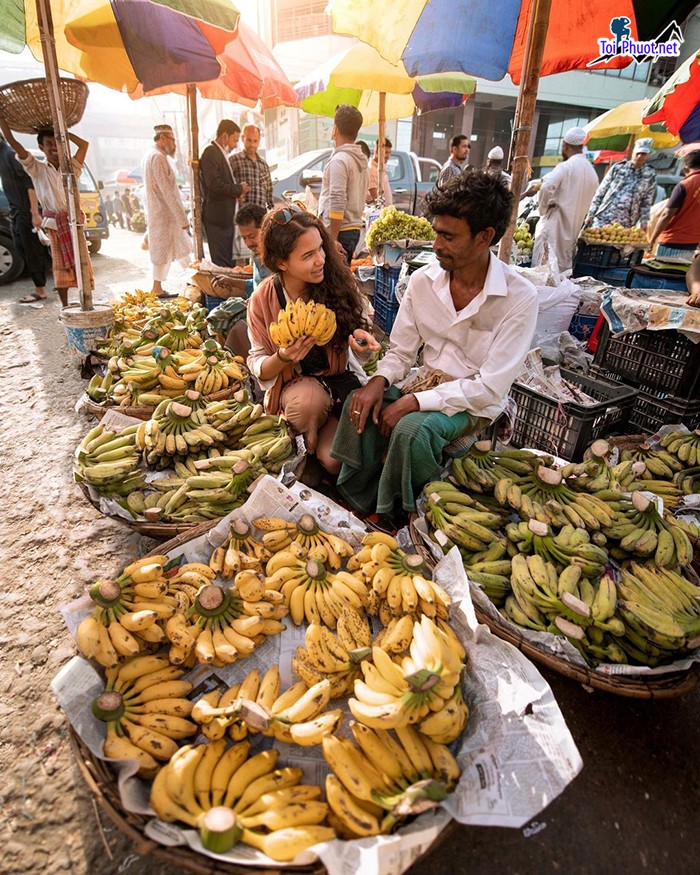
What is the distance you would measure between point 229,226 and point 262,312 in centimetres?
501

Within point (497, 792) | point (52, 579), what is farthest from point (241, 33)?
point (497, 792)

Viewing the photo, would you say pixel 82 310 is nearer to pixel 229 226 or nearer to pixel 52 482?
pixel 52 482

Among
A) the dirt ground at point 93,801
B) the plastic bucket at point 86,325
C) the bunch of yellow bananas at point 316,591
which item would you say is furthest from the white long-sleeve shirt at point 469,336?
the plastic bucket at point 86,325

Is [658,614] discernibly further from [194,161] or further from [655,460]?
[194,161]

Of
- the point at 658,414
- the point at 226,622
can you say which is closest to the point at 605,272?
the point at 658,414

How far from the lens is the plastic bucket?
501 cm

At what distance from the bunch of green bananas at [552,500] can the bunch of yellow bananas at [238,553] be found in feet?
3.92

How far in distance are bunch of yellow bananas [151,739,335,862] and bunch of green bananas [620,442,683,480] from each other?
2644mm

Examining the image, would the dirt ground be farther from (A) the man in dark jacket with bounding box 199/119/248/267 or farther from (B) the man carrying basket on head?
(A) the man in dark jacket with bounding box 199/119/248/267

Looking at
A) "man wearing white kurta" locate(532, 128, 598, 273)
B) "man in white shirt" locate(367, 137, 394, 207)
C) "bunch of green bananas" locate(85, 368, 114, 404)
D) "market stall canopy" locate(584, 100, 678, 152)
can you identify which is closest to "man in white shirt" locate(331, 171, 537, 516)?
"bunch of green bananas" locate(85, 368, 114, 404)

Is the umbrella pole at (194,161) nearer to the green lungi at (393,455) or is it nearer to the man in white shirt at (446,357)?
the man in white shirt at (446,357)

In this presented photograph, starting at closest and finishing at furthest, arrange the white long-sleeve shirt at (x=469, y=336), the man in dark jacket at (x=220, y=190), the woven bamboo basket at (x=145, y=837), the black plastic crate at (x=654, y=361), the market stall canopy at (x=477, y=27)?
the woven bamboo basket at (x=145, y=837), the white long-sleeve shirt at (x=469, y=336), the black plastic crate at (x=654, y=361), the market stall canopy at (x=477, y=27), the man in dark jacket at (x=220, y=190)

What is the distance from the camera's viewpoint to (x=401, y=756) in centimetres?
145

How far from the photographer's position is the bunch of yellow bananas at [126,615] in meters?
1.70
